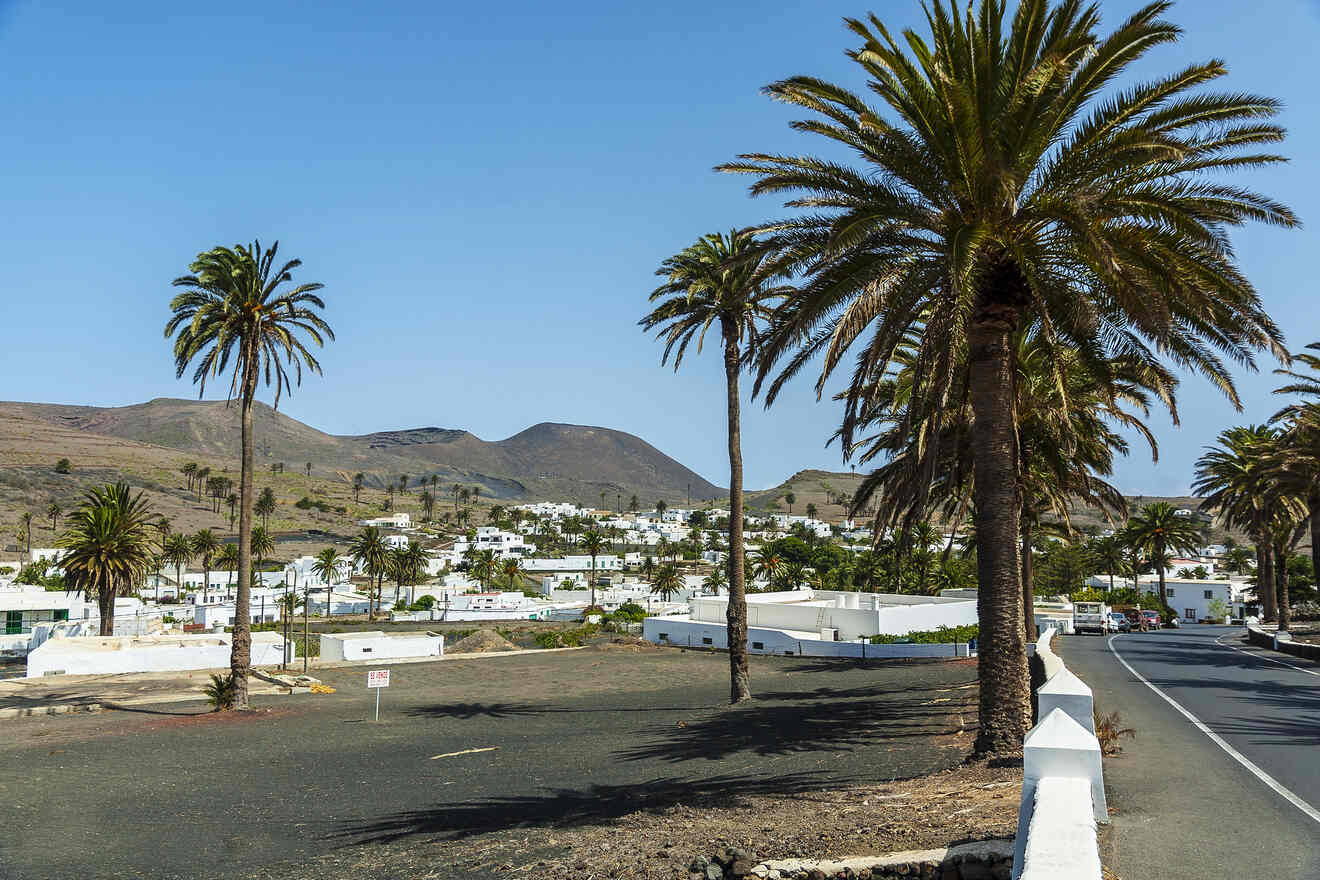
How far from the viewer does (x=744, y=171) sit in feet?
52.3

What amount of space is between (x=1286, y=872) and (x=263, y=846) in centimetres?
1350

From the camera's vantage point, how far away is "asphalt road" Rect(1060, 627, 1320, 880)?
7984 mm

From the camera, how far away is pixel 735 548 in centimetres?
2905

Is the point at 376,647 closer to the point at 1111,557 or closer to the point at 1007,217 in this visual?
the point at 1007,217

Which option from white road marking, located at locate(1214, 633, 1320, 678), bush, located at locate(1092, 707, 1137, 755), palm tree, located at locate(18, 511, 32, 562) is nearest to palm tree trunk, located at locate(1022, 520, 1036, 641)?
white road marking, located at locate(1214, 633, 1320, 678)

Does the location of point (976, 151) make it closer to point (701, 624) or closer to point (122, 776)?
point (122, 776)

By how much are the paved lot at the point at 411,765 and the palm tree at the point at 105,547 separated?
20.4 metres

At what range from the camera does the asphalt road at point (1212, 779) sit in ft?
26.2

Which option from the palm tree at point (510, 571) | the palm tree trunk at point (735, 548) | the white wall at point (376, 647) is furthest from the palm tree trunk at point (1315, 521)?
the palm tree at point (510, 571)

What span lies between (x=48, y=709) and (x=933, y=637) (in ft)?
121

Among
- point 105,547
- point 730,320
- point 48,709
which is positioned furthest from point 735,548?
point 105,547

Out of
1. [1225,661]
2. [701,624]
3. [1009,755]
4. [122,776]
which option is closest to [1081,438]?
[1225,661]

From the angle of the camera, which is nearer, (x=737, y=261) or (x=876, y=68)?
(x=876, y=68)

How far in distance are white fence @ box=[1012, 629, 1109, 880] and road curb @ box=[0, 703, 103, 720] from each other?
35.4 metres
